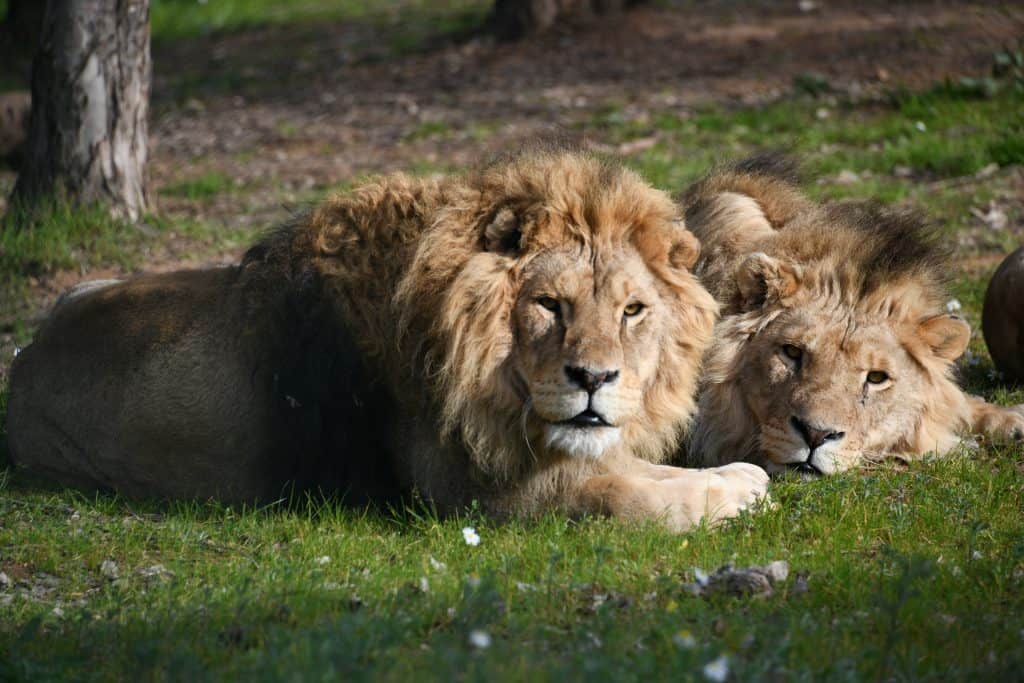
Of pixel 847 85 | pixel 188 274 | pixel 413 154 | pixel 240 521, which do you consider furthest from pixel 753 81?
pixel 240 521

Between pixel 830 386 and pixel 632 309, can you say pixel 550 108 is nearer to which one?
pixel 830 386

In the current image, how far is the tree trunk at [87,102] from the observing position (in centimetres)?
939

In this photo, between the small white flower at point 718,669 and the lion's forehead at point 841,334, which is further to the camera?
the lion's forehead at point 841,334

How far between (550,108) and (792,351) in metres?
8.18

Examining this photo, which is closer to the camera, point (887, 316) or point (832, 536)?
point (832, 536)

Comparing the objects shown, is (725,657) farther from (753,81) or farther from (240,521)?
(753,81)

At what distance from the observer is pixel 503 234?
5219 mm

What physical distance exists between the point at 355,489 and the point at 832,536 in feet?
6.58

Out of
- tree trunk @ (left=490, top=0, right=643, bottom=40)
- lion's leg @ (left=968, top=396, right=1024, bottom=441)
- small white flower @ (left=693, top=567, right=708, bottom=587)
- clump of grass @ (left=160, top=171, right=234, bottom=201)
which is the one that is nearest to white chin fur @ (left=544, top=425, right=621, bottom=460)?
small white flower @ (left=693, top=567, right=708, bottom=587)

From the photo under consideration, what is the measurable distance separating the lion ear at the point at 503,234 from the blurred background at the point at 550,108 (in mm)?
2442

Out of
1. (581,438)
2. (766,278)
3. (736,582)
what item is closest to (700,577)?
(736,582)

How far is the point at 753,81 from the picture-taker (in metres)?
13.8

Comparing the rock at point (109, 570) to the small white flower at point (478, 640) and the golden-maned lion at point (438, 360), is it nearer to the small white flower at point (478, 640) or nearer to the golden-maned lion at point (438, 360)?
the golden-maned lion at point (438, 360)

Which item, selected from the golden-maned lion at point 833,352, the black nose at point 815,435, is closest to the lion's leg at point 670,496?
the black nose at point 815,435
